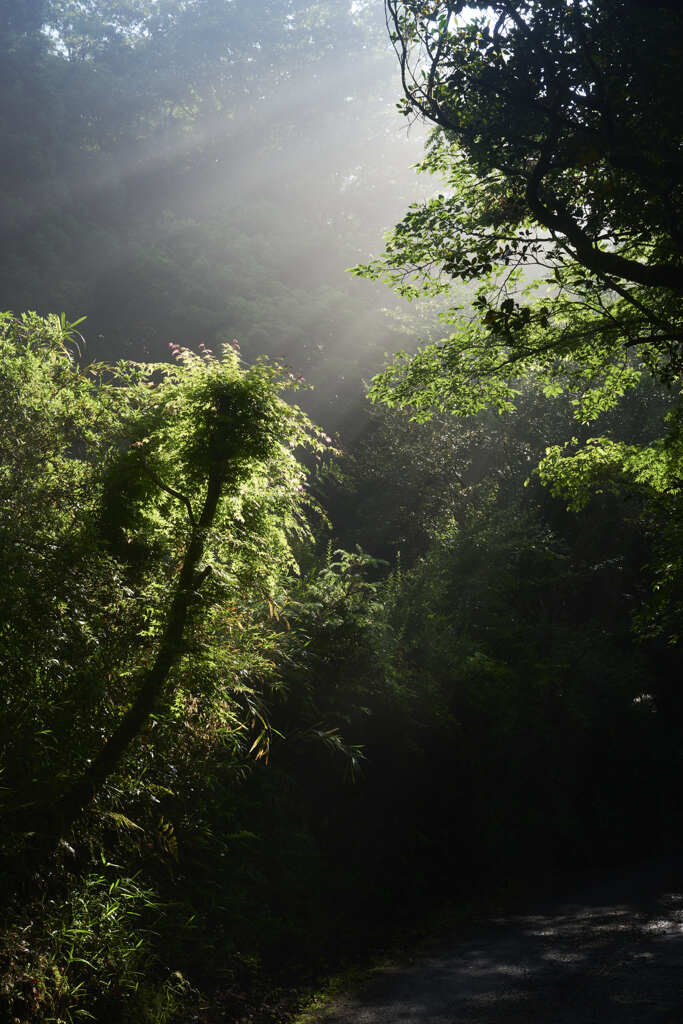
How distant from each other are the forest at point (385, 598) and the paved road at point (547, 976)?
0.75m

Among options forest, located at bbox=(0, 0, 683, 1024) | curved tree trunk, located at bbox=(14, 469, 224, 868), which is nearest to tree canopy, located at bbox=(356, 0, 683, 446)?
forest, located at bbox=(0, 0, 683, 1024)

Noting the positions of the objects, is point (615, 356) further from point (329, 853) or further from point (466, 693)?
point (329, 853)

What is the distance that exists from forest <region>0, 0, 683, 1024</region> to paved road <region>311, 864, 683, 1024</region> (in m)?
0.75

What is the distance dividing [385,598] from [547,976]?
19.3 feet

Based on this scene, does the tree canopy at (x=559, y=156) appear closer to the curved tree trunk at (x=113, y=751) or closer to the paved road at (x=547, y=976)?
the curved tree trunk at (x=113, y=751)

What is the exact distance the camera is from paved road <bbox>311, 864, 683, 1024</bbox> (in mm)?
4648

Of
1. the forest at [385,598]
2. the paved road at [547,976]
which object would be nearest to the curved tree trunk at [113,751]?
the forest at [385,598]

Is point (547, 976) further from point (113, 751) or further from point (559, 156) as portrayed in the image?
point (559, 156)

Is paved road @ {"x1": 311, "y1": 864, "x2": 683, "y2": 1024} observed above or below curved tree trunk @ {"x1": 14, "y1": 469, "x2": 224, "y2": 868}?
below

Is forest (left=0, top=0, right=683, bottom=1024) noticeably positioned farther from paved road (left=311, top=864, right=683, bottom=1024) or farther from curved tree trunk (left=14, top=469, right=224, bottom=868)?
paved road (left=311, top=864, right=683, bottom=1024)

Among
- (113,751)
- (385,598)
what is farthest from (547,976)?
(385,598)

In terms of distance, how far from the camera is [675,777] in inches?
482

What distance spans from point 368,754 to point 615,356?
5.17 m

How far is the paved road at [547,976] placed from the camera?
15.3 ft
